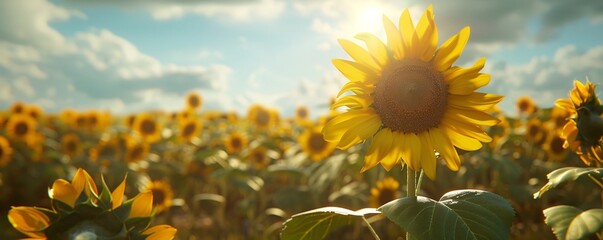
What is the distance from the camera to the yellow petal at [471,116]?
1673 mm

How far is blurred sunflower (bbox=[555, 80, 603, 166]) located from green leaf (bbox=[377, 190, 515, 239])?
20.4 inches

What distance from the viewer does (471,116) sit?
1719mm

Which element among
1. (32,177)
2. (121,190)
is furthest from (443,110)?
(32,177)

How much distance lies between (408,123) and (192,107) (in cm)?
865

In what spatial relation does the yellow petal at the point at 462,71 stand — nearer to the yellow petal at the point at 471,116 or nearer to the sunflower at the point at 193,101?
the yellow petal at the point at 471,116

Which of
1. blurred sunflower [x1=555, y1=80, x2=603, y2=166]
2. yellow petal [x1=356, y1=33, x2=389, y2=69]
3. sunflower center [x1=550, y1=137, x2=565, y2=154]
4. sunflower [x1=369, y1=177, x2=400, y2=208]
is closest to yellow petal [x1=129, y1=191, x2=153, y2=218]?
yellow petal [x1=356, y1=33, x2=389, y2=69]

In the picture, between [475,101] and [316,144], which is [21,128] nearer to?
[316,144]

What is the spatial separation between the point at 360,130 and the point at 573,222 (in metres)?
0.70

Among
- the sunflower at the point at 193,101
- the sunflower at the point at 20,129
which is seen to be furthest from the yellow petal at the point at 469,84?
the sunflower at the point at 193,101

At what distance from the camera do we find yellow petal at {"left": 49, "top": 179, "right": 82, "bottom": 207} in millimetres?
1306

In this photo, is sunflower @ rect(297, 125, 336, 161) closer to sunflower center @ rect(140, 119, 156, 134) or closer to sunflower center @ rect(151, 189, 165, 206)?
sunflower center @ rect(151, 189, 165, 206)

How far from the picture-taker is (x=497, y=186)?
17.9 feet

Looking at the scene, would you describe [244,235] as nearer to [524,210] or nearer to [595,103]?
[524,210]

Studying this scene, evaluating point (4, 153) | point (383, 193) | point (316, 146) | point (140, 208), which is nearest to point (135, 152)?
point (4, 153)
